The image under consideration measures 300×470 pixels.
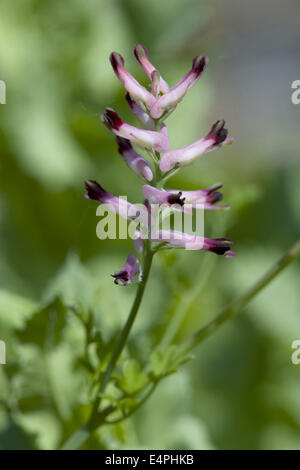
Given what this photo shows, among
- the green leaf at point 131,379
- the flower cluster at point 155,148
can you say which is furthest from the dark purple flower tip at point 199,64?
the green leaf at point 131,379

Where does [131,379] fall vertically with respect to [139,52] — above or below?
below

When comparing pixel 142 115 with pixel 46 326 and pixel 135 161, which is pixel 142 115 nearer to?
pixel 135 161

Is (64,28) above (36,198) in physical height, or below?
above

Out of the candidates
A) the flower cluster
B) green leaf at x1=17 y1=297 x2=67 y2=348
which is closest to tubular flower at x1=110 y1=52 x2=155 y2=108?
the flower cluster

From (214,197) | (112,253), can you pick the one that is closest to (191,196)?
(214,197)

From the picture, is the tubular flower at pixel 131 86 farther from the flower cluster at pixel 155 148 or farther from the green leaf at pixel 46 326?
the green leaf at pixel 46 326

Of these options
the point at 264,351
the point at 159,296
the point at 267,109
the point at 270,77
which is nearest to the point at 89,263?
the point at 159,296
